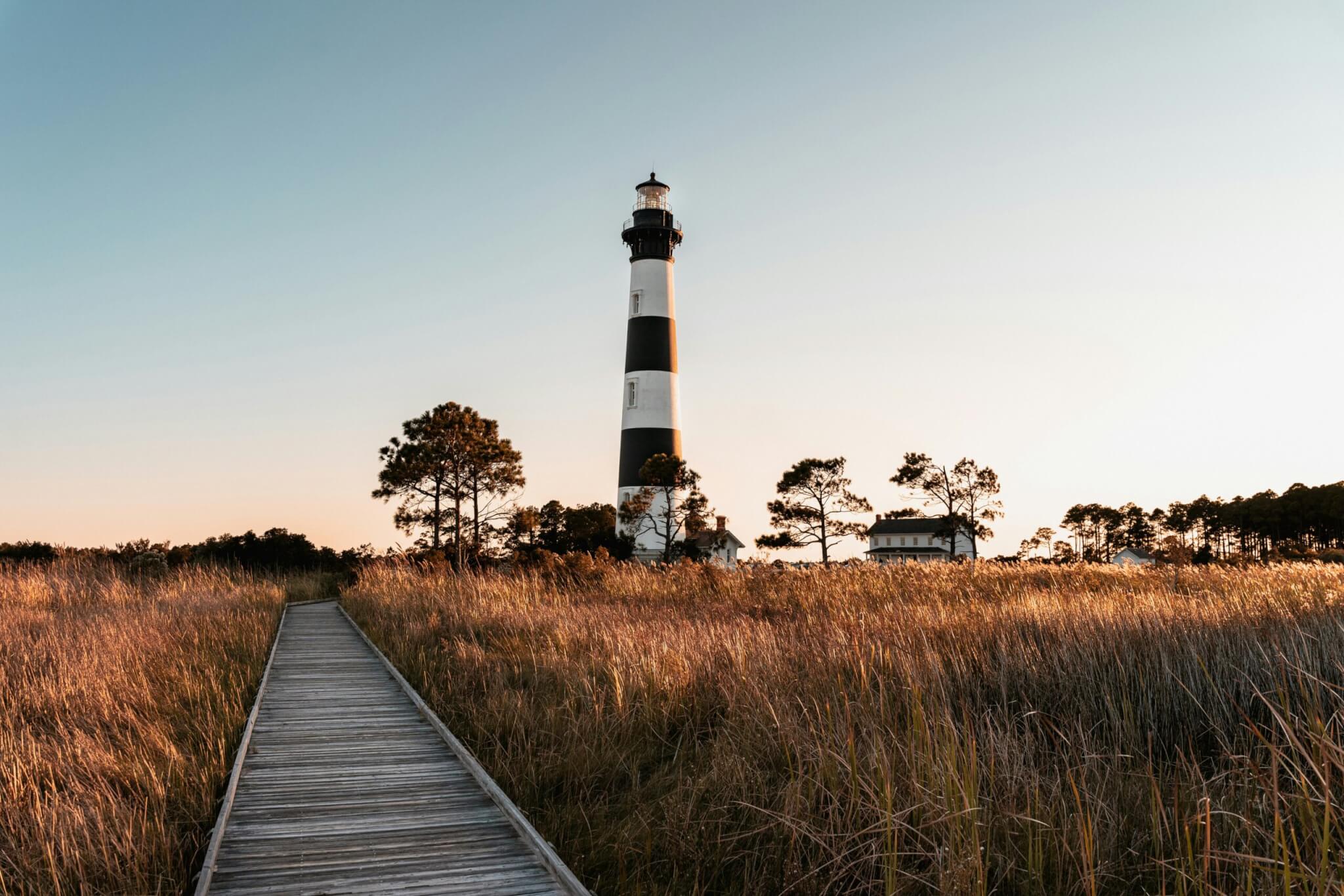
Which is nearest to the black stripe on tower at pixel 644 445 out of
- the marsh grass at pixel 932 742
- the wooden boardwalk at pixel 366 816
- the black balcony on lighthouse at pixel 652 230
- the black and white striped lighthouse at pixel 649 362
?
the black and white striped lighthouse at pixel 649 362

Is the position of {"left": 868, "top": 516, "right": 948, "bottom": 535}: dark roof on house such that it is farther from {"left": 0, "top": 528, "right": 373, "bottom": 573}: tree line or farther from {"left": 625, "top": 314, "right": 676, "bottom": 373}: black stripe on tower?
{"left": 0, "top": 528, "right": 373, "bottom": 573}: tree line

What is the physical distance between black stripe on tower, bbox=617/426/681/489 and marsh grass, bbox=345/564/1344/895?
87.6ft

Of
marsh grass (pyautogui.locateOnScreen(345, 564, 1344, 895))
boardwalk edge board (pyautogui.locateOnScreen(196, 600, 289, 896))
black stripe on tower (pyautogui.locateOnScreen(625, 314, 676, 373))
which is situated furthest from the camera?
black stripe on tower (pyautogui.locateOnScreen(625, 314, 676, 373))

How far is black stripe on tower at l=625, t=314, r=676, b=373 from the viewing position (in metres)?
36.5

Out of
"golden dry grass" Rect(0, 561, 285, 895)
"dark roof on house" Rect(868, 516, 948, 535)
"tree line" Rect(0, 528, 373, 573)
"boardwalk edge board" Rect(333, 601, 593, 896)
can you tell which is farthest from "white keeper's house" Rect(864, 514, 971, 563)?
"boardwalk edge board" Rect(333, 601, 593, 896)

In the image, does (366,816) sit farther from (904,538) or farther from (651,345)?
(904,538)

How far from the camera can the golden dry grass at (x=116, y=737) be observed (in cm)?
423

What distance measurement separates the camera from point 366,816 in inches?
196

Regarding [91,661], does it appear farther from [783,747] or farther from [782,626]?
[783,747]

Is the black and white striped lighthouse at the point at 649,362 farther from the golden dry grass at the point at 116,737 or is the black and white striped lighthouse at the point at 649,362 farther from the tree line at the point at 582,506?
the golden dry grass at the point at 116,737

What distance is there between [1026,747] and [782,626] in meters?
4.31

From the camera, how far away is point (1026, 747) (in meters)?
4.27

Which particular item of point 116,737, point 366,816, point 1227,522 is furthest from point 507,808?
point 1227,522

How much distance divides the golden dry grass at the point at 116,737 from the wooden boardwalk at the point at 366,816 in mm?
237
